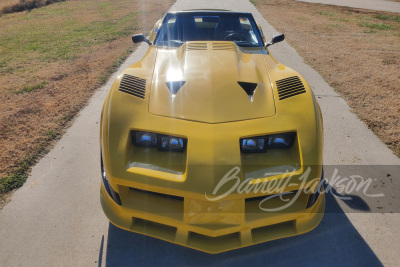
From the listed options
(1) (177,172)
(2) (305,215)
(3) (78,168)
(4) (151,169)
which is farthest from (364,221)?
(3) (78,168)

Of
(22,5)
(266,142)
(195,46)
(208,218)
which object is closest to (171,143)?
(208,218)

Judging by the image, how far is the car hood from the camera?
217 centimetres

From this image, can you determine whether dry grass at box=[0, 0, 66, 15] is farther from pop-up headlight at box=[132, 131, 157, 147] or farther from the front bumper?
the front bumper

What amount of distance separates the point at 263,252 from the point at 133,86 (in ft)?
5.70

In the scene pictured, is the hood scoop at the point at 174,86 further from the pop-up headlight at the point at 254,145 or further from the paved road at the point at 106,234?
the paved road at the point at 106,234

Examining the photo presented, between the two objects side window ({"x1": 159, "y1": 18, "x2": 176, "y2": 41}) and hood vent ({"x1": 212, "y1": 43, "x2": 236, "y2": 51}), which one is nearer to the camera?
hood vent ({"x1": 212, "y1": 43, "x2": 236, "y2": 51})

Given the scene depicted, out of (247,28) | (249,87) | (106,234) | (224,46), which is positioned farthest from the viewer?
(247,28)

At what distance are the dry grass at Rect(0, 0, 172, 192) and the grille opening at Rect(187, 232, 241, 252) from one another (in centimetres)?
201

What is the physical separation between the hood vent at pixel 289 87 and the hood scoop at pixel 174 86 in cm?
86

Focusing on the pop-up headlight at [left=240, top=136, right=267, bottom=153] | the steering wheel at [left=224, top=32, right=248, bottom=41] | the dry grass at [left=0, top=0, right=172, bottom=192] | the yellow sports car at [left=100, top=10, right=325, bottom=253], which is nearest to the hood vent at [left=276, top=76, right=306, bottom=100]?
the yellow sports car at [left=100, top=10, right=325, bottom=253]

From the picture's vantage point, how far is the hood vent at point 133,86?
7.77 feet

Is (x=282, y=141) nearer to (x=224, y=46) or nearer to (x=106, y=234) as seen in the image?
(x=224, y=46)

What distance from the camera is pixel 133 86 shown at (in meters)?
2.45

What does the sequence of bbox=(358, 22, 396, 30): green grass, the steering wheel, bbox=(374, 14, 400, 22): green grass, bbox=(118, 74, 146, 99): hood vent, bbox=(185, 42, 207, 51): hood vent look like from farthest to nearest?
bbox=(374, 14, 400, 22): green grass, bbox=(358, 22, 396, 30): green grass, the steering wheel, bbox=(185, 42, 207, 51): hood vent, bbox=(118, 74, 146, 99): hood vent
